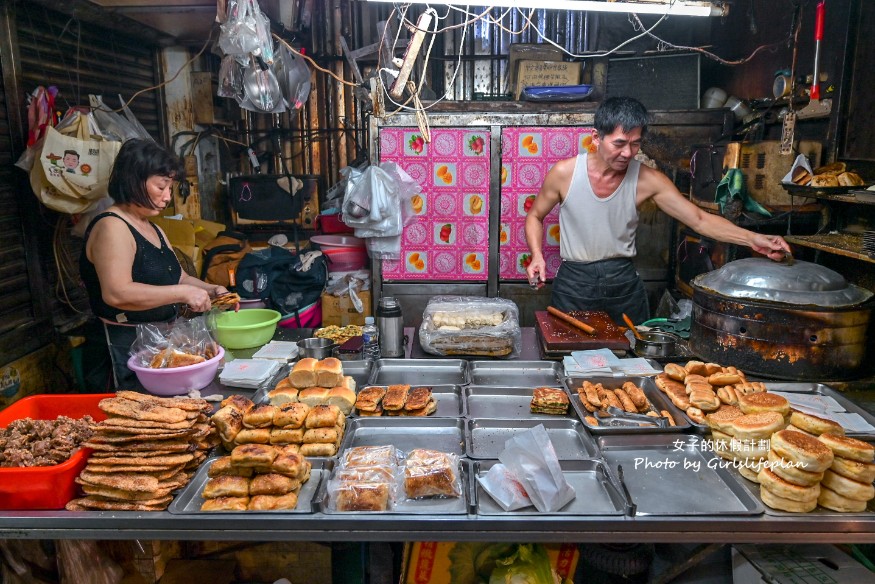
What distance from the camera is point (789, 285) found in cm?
248

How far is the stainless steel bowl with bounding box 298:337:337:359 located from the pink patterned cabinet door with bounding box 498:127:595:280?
9.09 ft

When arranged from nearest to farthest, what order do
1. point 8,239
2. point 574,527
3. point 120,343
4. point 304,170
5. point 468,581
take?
point 574,527 < point 468,581 < point 120,343 < point 8,239 < point 304,170

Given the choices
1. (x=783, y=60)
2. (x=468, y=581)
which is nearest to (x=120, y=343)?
(x=468, y=581)

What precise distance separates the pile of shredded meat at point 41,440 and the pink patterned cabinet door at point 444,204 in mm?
3673

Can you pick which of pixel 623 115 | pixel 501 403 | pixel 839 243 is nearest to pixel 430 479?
pixel 501 403

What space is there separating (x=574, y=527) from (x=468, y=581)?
0.80m

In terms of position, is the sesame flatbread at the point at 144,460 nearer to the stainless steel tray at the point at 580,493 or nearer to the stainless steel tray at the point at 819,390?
the stainless steel tray at the point at 580,493

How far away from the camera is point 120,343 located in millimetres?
3189

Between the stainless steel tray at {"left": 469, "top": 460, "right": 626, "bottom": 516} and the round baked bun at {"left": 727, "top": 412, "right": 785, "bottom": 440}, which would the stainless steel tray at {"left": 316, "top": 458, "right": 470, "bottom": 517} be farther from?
the round baked bun at {"left": 727, "top": 412, "right": 785, "bottom": 440}

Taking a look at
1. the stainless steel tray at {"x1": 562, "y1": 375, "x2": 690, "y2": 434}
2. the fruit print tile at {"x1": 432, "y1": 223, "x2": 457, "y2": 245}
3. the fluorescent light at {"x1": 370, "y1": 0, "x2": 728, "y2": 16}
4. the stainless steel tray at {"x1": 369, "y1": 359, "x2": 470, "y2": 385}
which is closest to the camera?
the stainless steel tray at {"x1": 562, "y1": 375, "x2": 690, "y2": 434}

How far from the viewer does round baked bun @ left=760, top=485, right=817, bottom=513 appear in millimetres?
1718

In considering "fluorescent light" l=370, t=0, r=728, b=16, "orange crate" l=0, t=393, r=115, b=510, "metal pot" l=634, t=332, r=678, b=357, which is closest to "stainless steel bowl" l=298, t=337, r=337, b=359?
"orange crate" l=0, t=393, r=115, b=510

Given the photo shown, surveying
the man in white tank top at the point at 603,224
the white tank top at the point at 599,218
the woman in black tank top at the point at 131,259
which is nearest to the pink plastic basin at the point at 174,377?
the woman in black tank top at the point at 131,259

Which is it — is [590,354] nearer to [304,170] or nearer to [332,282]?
[332,282]
